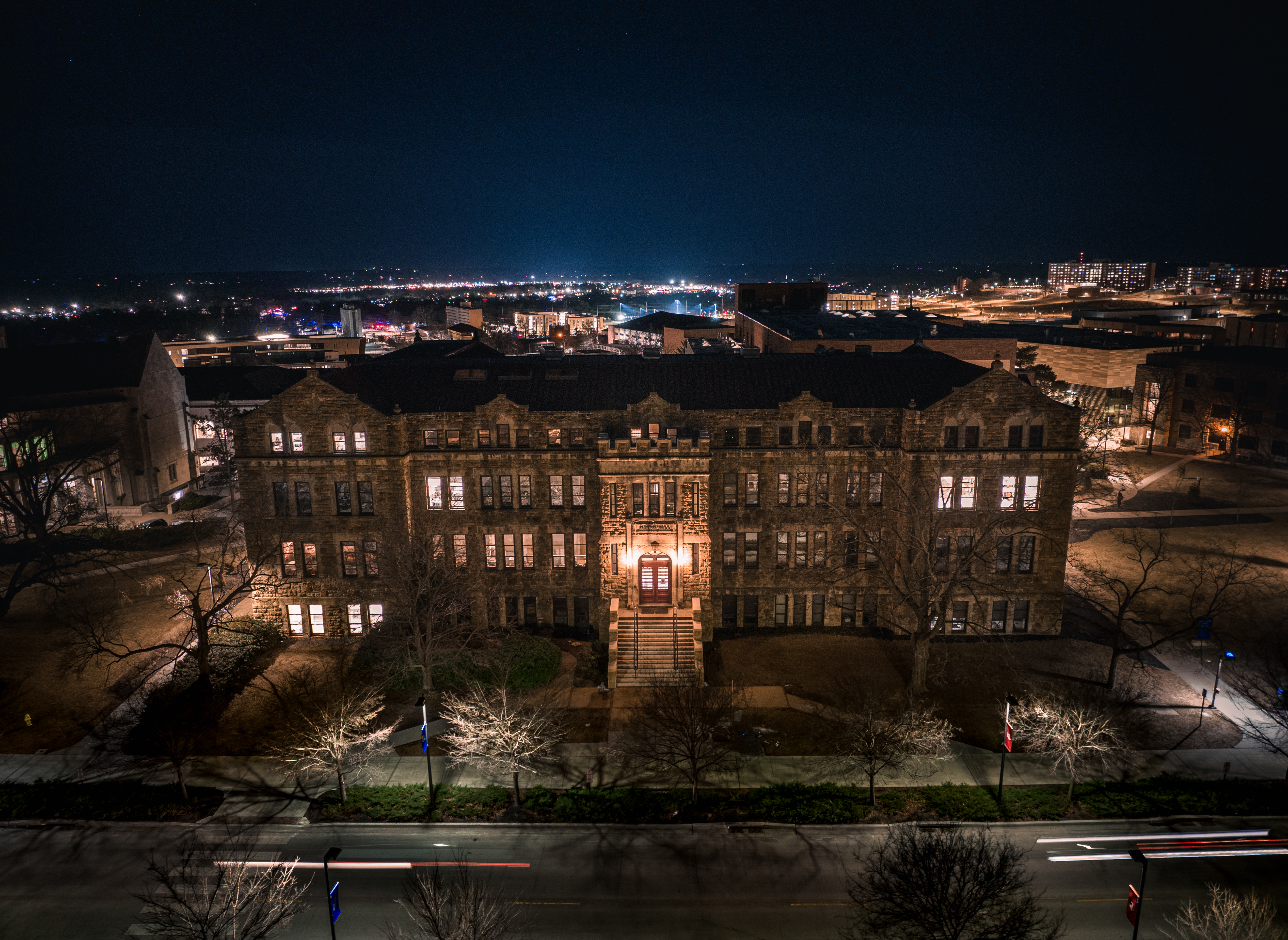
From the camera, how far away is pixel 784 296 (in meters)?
135

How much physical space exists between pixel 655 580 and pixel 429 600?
14248 mm

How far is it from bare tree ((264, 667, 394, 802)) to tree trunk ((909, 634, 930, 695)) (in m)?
28.0

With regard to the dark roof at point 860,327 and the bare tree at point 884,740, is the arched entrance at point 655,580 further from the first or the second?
the dark roof at point 860,327

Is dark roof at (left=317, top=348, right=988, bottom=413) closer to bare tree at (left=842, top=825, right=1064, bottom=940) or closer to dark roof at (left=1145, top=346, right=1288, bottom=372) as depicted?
bare tree at (left=842, top=825, right=1064, bottom=940)

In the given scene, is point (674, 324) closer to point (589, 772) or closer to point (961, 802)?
point (589, 772)

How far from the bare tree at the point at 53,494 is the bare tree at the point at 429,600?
25223mm

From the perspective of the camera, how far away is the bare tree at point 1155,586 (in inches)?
Answer: 1829

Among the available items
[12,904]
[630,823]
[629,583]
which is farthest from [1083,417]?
[12,904]

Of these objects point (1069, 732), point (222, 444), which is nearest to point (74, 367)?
point (222, 444)

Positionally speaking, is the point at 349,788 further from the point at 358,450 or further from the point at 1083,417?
the point at 1083,417

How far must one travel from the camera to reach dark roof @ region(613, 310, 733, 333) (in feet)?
487

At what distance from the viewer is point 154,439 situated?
84.2 meters

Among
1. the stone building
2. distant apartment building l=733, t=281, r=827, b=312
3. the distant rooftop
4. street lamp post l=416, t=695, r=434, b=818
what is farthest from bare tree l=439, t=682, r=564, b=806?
distant apartment building l=733, t=281, r=827, b=312

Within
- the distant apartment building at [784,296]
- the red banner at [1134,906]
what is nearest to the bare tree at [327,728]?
the red banner at [1134,906]
